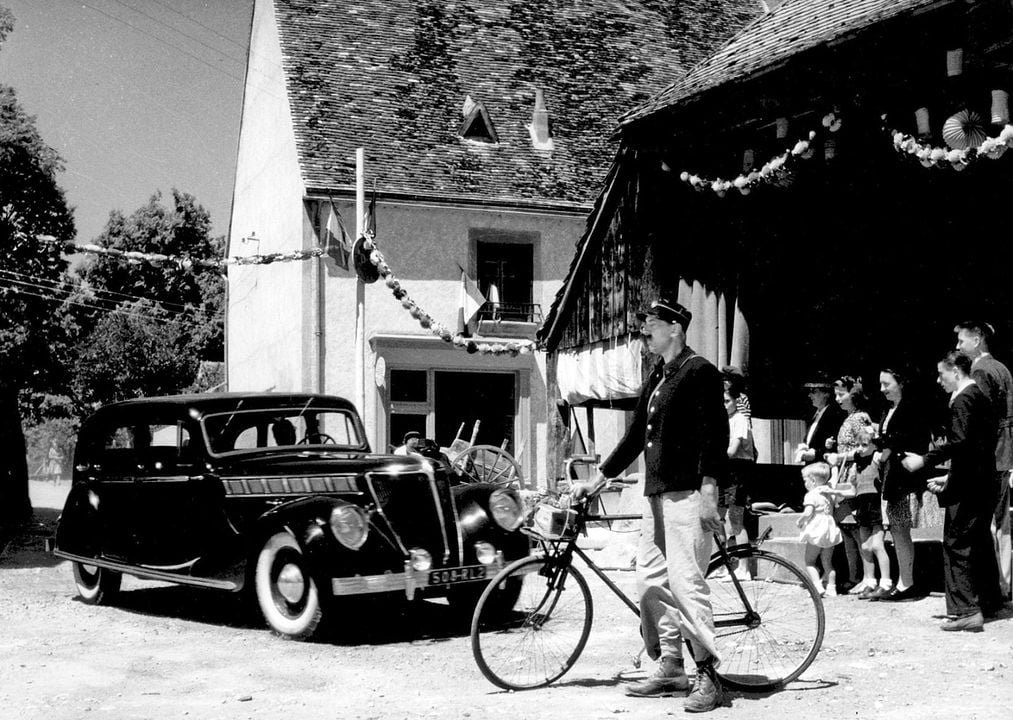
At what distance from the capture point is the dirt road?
5.97m

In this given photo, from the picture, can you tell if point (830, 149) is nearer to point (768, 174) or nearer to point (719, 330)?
point (768, 174)

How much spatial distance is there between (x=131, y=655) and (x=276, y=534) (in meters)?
1.21

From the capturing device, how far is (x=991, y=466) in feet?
26.5

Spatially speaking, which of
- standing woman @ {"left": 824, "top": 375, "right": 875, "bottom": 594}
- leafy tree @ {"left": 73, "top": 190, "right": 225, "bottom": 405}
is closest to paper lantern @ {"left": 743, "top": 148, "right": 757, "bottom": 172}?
standing woman @ {"left": 824, "top": 375, "right": 875, "bottom": 594}

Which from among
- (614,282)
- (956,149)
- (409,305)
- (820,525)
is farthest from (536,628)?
(409,305)

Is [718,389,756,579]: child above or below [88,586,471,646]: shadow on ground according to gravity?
above

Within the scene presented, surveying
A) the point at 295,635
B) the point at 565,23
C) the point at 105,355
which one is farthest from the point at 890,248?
the point at 105,355

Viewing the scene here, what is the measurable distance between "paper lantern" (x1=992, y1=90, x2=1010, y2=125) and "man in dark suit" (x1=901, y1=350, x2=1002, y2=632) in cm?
237

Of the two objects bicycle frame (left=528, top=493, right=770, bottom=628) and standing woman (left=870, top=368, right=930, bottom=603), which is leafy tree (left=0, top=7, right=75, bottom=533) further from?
bicycle frame (left=528, top=493, right=770, bottom=628)

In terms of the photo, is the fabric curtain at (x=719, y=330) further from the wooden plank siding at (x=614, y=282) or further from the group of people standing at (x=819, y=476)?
the group of people standing at (x=819, y=476)

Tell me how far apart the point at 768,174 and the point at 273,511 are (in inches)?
218

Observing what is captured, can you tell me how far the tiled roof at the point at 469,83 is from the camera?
23.1 meters

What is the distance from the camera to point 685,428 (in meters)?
6.04

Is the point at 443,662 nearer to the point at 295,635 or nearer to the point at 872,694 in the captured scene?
the point at 295,635
